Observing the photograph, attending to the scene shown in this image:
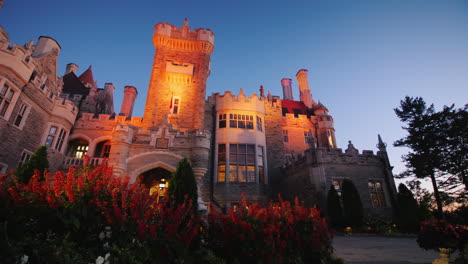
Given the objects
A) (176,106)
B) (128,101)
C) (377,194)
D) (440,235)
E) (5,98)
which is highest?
(128,101)

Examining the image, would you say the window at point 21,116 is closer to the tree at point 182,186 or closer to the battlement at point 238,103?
the tree at point 182,186

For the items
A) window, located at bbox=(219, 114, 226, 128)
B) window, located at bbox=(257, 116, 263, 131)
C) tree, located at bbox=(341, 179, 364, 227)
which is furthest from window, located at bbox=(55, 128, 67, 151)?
tree, located at bbox=(341, 179, 364, 227)

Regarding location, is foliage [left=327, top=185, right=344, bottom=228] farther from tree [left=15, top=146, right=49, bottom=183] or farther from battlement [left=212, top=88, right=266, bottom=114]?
tree [left=15, top=146, right=49, bottom=183]

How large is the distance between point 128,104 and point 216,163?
12.2 metres

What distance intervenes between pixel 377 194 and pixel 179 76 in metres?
17.7

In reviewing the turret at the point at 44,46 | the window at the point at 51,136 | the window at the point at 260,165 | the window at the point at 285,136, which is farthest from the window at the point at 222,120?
the turret at the point at 44,46

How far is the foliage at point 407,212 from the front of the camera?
44.9 ft

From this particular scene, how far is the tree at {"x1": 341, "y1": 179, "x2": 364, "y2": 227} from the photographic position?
13500 millimetres

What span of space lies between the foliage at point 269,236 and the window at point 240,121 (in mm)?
13395

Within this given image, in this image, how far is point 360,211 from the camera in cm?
1360

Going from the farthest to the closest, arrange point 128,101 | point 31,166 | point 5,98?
point 128,101 → point 5,98 → point 31,166

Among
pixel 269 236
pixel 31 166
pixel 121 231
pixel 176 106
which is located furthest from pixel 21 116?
pixel 269 236

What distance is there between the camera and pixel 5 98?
35.3 feet

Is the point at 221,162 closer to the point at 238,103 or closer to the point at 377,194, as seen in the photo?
the point at 238,103
